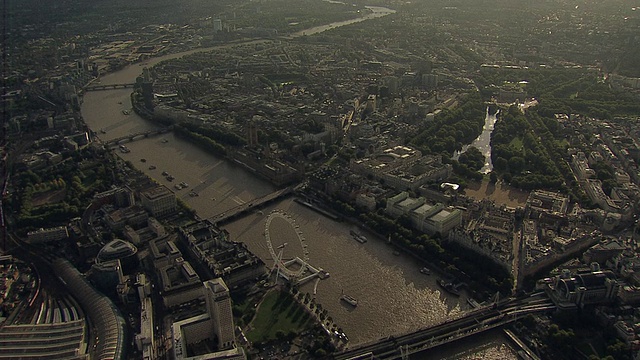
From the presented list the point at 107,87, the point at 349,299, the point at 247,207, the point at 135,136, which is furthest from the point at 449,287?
the point at 107,87

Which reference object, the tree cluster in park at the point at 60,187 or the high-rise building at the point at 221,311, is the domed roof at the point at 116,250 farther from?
the high-rise building at the point at 221,311

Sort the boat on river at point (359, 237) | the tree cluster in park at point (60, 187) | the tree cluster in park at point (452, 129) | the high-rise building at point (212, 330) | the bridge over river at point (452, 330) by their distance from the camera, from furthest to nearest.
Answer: the tree cluster in park at point (452, 129) → the tree cluster in park at point (60, 187) → the boat on river at point (359, 237) → the bridge over river at point (452, 330) → the high-rise building at point (212, 330)

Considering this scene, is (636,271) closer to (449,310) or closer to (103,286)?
(449,310)

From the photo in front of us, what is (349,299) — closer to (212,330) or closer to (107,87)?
(212,330)

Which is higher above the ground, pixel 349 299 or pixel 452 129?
pixel 349 299

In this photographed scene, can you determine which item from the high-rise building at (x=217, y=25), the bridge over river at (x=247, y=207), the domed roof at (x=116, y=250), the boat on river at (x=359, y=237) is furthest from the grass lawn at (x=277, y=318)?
the high-rise building at (x=217, y=25)

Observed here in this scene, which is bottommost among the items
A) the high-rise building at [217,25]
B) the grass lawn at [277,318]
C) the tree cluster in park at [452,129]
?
the high-rise building at [217,25]

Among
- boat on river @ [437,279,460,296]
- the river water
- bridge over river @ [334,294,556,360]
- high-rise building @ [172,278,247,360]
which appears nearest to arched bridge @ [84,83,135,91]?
the river water
